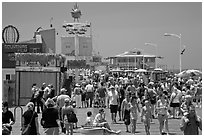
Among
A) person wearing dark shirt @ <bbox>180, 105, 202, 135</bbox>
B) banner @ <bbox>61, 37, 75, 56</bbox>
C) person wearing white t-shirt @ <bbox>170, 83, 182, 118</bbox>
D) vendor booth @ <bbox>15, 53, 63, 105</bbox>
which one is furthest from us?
banner @ <bbox>61, 37, 75, 56</bbox>

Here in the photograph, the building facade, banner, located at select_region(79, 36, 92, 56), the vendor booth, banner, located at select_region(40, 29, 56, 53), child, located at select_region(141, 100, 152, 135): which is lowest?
child, located at select_region(141, 100, 152, 135)

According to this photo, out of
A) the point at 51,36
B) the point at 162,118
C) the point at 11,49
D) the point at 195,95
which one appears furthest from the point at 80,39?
the point at 162,118

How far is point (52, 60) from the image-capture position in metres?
19.4

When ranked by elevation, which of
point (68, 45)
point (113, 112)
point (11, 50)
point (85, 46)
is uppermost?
point (68, 45)

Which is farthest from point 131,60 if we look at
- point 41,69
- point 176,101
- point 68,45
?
point 176,101

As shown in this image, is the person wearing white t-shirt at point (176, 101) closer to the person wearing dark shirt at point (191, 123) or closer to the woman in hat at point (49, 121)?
the person wearing dark shirt at point (191, 123)

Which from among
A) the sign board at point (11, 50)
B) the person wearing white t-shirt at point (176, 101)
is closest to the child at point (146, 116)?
the person wearing white t-shirt at point (176, 101)

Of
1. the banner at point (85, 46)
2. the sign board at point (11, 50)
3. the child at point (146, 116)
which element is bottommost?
the child at point (146, 116)

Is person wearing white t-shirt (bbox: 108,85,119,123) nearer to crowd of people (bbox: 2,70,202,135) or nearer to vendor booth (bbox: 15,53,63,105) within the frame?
crowd of people (bbox: 2,70,202,135)

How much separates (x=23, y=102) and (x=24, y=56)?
223 cm

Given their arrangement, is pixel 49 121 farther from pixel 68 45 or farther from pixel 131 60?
pixel 68 45

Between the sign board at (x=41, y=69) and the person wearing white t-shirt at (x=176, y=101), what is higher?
the sign board at (x=41, y=69)

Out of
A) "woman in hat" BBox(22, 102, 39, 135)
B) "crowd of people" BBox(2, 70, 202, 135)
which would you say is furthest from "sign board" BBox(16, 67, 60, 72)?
"woman in hat" BBox(22, 102, 39, 135)

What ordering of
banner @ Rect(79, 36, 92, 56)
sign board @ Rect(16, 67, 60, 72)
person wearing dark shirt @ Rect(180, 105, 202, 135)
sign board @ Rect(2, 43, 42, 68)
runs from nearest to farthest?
person wearing dark shirt @ Rect(180, 105, 202, 135) < sign board @ Rect(16, 67, 60, 72) < sign board @ Rect(2, 43, 42, 68) < banner @ Rect(79, 36, 92, 56)
